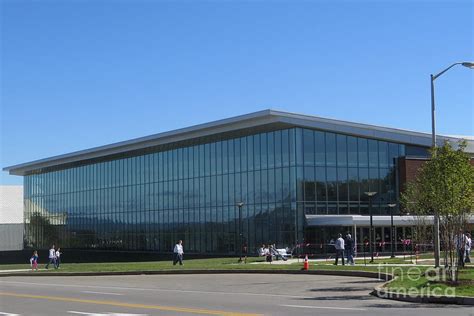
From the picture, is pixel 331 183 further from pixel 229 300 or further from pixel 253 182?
pixel 229 300

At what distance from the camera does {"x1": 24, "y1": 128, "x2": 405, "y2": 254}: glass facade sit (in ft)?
169

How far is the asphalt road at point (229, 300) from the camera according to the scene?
599 inches

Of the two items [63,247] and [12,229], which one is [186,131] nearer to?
[63,247]

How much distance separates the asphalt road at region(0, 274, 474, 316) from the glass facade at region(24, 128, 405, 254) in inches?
959

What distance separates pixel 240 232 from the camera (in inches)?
2094

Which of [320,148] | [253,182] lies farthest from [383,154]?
[253,182]

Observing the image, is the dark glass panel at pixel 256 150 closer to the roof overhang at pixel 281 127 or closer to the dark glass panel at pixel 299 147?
the roof overhang at pixel 281 127

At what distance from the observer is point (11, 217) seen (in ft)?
329

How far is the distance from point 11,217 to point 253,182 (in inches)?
2273

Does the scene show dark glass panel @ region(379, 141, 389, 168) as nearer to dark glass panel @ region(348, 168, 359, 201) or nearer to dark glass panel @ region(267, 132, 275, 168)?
dark glass panel @ region(348, 168, 359, 201)

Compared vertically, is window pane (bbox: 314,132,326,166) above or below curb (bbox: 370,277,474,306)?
above

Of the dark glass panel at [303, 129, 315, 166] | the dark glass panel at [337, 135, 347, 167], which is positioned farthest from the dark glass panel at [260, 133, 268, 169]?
the dark glass panel at [337, 135, 347, 167]

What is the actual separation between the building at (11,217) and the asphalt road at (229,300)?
70.4m

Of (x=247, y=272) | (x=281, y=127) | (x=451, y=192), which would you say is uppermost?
(x=281, y=127)
